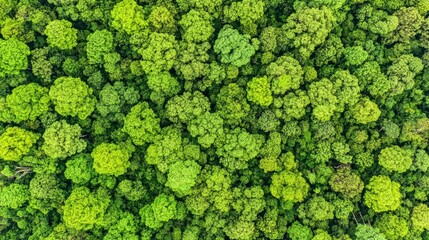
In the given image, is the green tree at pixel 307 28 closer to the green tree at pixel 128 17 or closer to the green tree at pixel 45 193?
the green tree at pixel 128 17

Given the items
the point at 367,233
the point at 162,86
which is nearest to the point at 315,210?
the point at 367,233

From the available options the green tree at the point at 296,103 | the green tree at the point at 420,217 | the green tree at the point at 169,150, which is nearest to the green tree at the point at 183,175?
the green tree at the point at 169,150

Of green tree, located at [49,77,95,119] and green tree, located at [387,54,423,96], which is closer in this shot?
green tree, located at [49,77,95,119]

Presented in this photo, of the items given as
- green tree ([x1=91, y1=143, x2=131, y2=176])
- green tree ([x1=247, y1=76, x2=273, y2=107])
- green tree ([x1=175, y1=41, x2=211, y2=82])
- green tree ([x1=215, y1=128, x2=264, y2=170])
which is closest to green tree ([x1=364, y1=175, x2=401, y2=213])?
green tree ([x1=215, y1=128, x2=264, y2=170])

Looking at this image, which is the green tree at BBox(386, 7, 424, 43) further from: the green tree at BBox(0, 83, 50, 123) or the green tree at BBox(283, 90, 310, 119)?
the green tree at BBox(0, 83, 50, 123)

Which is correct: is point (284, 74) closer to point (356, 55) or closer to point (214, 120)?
point (356, 55)

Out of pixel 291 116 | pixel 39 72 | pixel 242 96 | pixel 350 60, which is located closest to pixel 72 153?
pixel 39 72
